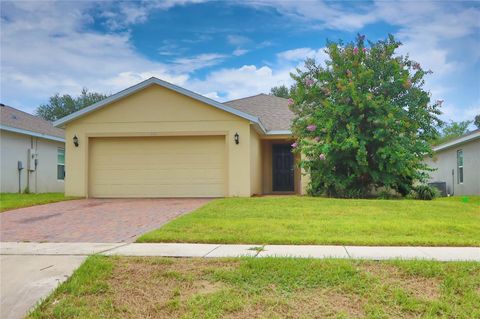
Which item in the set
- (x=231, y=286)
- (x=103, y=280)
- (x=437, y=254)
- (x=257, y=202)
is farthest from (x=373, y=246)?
(x=257, y=202)

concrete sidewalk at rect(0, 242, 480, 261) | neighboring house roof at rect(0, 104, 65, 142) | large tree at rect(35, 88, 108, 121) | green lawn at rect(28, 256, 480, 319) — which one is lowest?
green lawn at rect(28, 256, 480, 319)

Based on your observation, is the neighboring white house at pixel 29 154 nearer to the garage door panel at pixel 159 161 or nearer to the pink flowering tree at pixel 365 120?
the garage door panel at pixel 159 161

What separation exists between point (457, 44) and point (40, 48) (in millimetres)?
13063

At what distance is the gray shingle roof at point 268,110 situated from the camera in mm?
16922

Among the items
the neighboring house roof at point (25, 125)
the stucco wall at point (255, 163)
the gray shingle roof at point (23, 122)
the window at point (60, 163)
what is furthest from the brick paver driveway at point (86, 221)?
the window at point (60, 163)

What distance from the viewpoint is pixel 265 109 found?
62.6 feet

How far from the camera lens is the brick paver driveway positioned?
7645 mm

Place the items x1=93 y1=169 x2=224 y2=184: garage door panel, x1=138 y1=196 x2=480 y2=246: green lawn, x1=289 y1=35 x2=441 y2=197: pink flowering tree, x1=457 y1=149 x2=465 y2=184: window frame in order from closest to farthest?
x1=138 y1=196 x2=480 y2=246: green lawn
x1=289 y1=35 x2=441 y2=197: pink flowering tree
x1=93 y1=169 x2=224 y2=184: garage door panel
x1=457 y1=149 x2=465 y2=184: window frame

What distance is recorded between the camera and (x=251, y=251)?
5934mm

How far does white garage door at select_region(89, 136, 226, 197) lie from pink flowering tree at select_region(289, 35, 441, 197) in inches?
125

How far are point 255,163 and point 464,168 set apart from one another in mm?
10787

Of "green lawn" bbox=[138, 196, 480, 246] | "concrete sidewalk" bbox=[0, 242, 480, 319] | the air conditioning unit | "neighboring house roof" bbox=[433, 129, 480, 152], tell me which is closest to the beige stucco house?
"green lawn" bbox=[138, 196, 480, 246]

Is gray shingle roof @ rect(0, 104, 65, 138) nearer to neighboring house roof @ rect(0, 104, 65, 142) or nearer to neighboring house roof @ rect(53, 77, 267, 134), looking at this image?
neighboring house roof @ rect(0, 104, 65, 142)

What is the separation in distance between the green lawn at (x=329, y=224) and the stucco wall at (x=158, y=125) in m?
3.50
